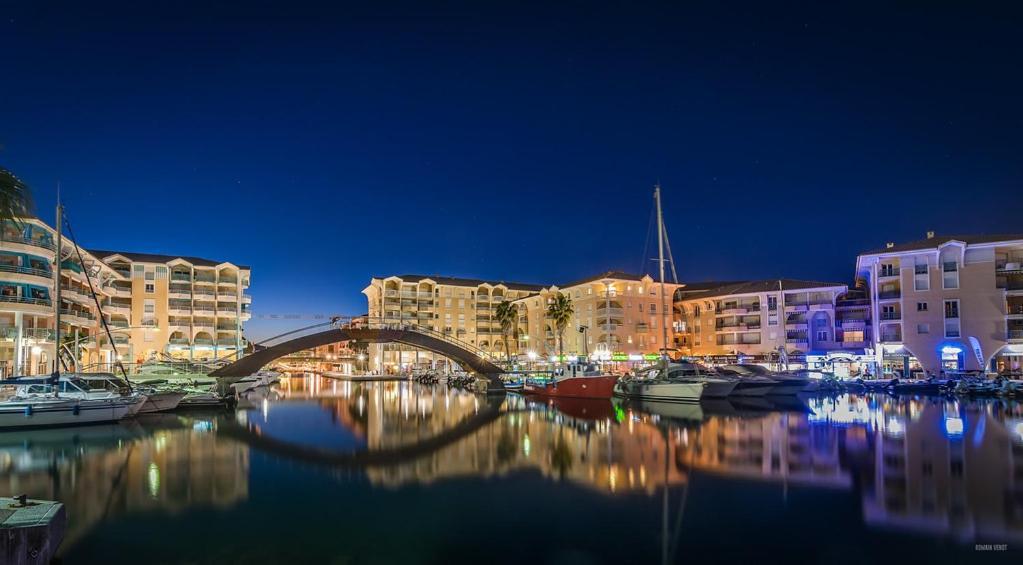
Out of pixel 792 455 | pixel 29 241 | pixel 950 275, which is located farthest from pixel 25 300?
pixel 950 275

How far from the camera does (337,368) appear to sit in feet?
467

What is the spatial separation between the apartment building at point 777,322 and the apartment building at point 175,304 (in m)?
61.1

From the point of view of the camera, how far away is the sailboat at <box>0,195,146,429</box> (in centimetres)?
2958

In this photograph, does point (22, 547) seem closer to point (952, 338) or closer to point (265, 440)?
point (265, 440)

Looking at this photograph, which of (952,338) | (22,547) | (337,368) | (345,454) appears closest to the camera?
(22,547)

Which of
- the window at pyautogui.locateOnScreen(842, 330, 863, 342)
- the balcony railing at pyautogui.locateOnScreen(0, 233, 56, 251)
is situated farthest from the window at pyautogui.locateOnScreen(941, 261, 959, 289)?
the balcony railing at pyautogui.locateOnScreen(0, 233, 56, 251)

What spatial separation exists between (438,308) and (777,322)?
52.7 metres

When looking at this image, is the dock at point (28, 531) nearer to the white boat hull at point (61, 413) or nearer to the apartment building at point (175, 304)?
the white boat hull at point (61, 413)

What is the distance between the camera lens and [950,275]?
58.9 meters

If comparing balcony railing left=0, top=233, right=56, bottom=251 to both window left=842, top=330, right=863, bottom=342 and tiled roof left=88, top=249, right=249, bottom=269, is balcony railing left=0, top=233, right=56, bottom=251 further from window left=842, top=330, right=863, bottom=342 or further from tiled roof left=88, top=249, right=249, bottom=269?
window left=842, top=330, right=863, bottom=342

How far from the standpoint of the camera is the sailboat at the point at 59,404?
29.6 m

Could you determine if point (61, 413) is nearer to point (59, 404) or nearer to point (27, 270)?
point (59, 404)

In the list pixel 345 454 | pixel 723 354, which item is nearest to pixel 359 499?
pixel 345 454

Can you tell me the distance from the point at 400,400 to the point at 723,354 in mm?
49815
